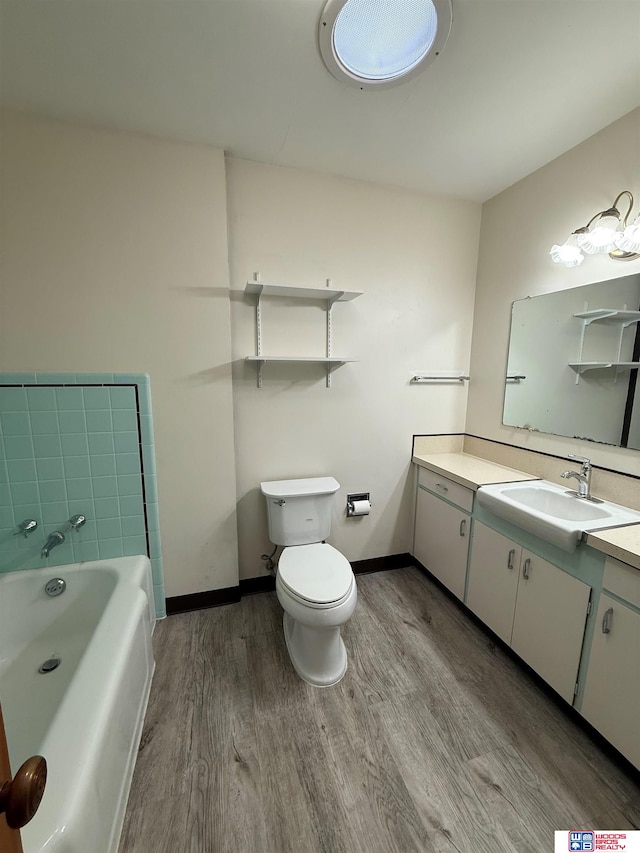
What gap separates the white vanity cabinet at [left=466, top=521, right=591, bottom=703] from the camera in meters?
1.38

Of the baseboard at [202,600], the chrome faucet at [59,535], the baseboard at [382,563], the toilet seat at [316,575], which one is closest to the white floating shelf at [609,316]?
the toilet seat at [316,575]

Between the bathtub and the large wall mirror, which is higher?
the large wall mirror

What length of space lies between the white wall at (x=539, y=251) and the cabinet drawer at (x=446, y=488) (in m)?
0.48

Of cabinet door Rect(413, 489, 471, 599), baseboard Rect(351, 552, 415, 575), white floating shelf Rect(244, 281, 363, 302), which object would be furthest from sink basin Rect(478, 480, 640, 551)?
white floating shelf Rect(244, 281, 363, 302)

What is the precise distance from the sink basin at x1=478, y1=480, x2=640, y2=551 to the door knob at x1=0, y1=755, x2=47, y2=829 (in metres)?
1.57

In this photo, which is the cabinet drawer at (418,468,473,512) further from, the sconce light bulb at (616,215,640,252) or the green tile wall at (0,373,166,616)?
the green tile wall at (0,373,166,616)

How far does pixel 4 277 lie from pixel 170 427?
95 centimetres

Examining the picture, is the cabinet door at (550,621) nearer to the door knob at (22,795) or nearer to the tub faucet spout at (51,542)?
the door knob at (22,795)

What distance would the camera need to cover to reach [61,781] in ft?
2.65

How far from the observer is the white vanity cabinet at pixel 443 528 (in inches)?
77.6

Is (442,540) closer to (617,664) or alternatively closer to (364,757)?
(617,664)

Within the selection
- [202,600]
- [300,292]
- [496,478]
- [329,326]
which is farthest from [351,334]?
[202,600]

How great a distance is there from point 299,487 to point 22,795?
1.60 m

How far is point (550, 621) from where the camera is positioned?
4.80ft
